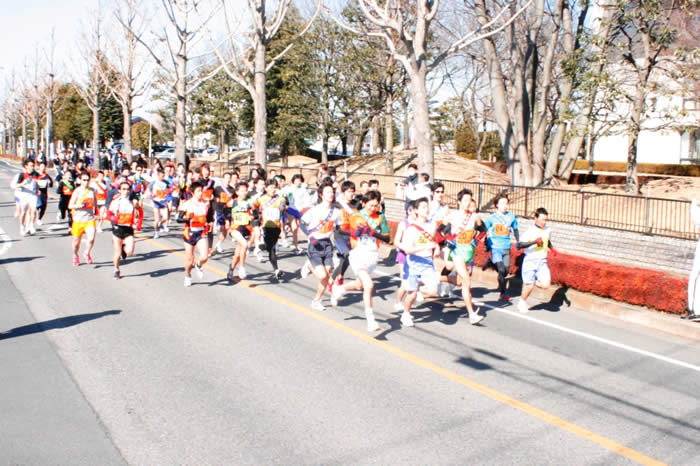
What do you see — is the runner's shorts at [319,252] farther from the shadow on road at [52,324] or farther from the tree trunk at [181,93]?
the tree trunk at [181,93]

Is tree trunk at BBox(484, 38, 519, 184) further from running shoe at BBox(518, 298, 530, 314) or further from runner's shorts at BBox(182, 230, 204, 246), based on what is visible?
runner's shorts at BBox(182, 230, 204, 246)

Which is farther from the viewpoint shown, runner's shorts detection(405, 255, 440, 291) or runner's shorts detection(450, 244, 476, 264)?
runner's shorts detection(450, 244, 476, 264)

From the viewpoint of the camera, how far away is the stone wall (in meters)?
15.7

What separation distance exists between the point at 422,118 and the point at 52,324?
13.6 meters

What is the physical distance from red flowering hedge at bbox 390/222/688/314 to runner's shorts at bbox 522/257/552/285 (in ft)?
4.26

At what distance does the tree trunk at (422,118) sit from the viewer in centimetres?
2030

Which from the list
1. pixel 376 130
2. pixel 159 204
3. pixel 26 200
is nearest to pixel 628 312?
pixel 159 204

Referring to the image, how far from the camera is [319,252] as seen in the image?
33.8ft

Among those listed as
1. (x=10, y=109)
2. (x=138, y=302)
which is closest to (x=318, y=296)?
(x=138, y=302)

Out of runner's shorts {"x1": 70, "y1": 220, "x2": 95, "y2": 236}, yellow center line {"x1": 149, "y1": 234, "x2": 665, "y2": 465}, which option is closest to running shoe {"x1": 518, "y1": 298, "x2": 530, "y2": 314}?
yellow center line {"x1": 149, "y1": 234, "x2": 665, "y2": 465}

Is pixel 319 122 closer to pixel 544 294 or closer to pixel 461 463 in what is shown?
pixel 544 294

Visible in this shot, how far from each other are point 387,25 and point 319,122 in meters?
22.3

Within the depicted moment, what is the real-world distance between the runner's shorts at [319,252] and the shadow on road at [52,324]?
9.65 ft

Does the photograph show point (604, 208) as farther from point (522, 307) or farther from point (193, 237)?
point (193, 237)
